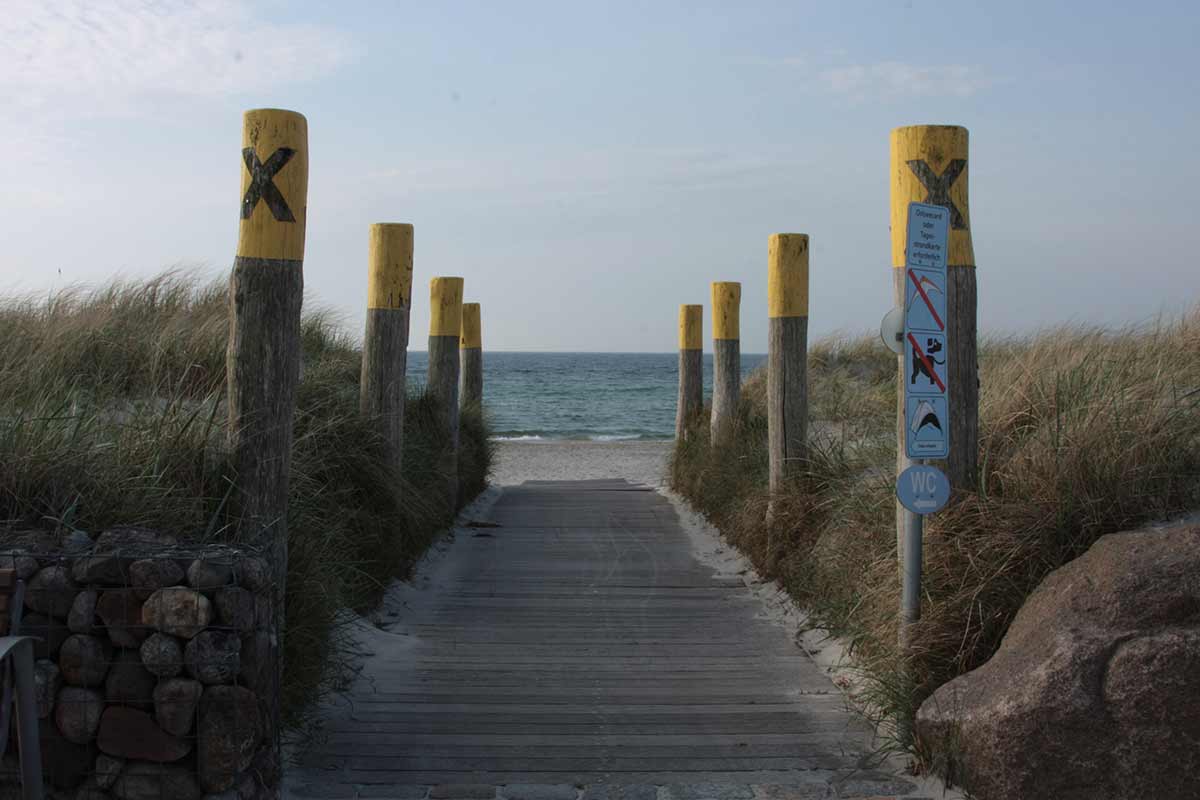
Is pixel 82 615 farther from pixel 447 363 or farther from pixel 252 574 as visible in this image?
pixel 447 363

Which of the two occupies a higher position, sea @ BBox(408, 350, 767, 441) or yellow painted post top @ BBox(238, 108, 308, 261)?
yellow painted post top @ BBox(238, 108, 308, 261)

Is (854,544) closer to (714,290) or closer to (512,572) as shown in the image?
(512,572)

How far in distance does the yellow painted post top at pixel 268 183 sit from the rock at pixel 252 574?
1.60m

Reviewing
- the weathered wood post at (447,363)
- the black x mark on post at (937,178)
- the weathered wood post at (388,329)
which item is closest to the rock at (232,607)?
the black x mark on post at (937,178)

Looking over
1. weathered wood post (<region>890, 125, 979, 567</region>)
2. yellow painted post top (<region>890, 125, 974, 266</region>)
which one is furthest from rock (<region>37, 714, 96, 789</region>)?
yellow painted post top (<region>890, 125, 974, 266</region>)

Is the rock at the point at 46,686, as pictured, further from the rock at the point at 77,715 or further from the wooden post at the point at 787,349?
the wooden post at the point at 787,349

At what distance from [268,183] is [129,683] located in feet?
7.55

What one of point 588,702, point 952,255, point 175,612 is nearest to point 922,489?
point 952,255

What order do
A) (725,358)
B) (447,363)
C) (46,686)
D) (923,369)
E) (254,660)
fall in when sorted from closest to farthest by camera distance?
1. (46,686)
2. (254,660)
3. (923,369)
4. (447,363)
5. (725,358)

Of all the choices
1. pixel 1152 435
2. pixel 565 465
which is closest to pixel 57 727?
pixel 1152 435

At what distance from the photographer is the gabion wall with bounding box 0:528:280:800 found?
383 cm

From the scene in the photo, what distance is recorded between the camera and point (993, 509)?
5137 millimetres

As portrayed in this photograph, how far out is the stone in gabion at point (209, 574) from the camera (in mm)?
3869

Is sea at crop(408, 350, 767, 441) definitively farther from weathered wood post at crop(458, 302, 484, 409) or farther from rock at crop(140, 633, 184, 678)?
rock at crop(140, 633, 184, 678)
